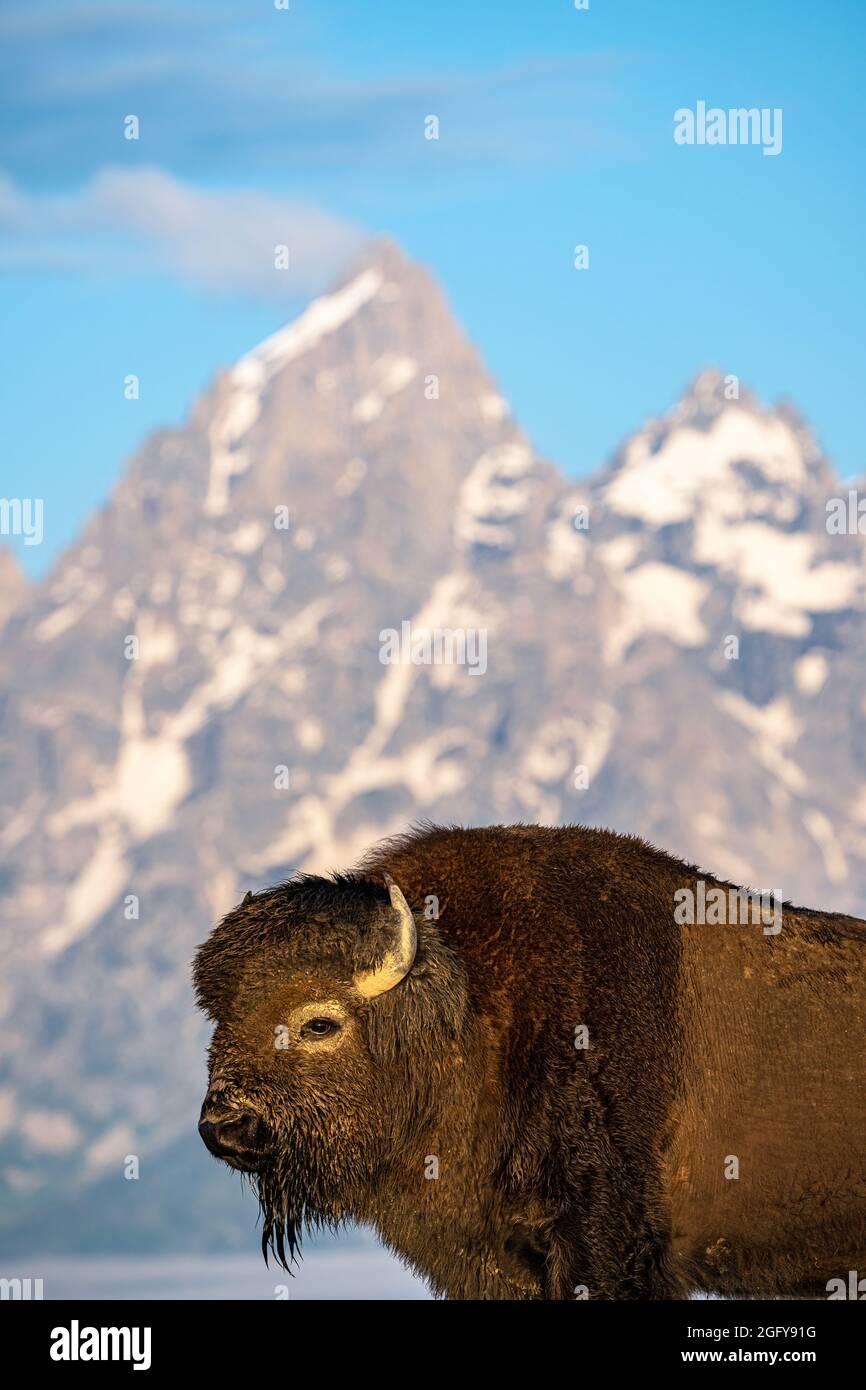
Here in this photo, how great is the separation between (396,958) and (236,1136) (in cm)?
174

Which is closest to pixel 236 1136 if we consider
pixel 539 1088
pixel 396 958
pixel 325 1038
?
pixel 325 1038

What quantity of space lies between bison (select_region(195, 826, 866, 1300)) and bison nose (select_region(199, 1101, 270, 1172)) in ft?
0.07

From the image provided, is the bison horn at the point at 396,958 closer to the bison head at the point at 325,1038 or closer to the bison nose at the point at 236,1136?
the bison head at the point at 325,1038

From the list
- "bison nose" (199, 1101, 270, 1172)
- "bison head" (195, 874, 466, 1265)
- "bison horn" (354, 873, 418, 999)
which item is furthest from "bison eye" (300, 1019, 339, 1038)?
"bison nose" (199, 1101, 270, 1172)

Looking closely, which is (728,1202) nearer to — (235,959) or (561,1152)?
(561,1152)

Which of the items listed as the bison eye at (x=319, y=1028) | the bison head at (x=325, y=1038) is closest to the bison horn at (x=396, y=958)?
the bison head at (x=325, y=1038)

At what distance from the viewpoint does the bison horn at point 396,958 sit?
15461 mm

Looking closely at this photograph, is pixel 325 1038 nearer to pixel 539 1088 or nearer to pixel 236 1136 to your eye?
pixel 236 1136

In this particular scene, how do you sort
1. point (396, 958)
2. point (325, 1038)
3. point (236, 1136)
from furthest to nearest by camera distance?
1. point (325, 1038)
2. point (396, 958)
3. point (236, 1136)

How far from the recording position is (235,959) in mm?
15594

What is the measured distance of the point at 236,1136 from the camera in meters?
15.1
